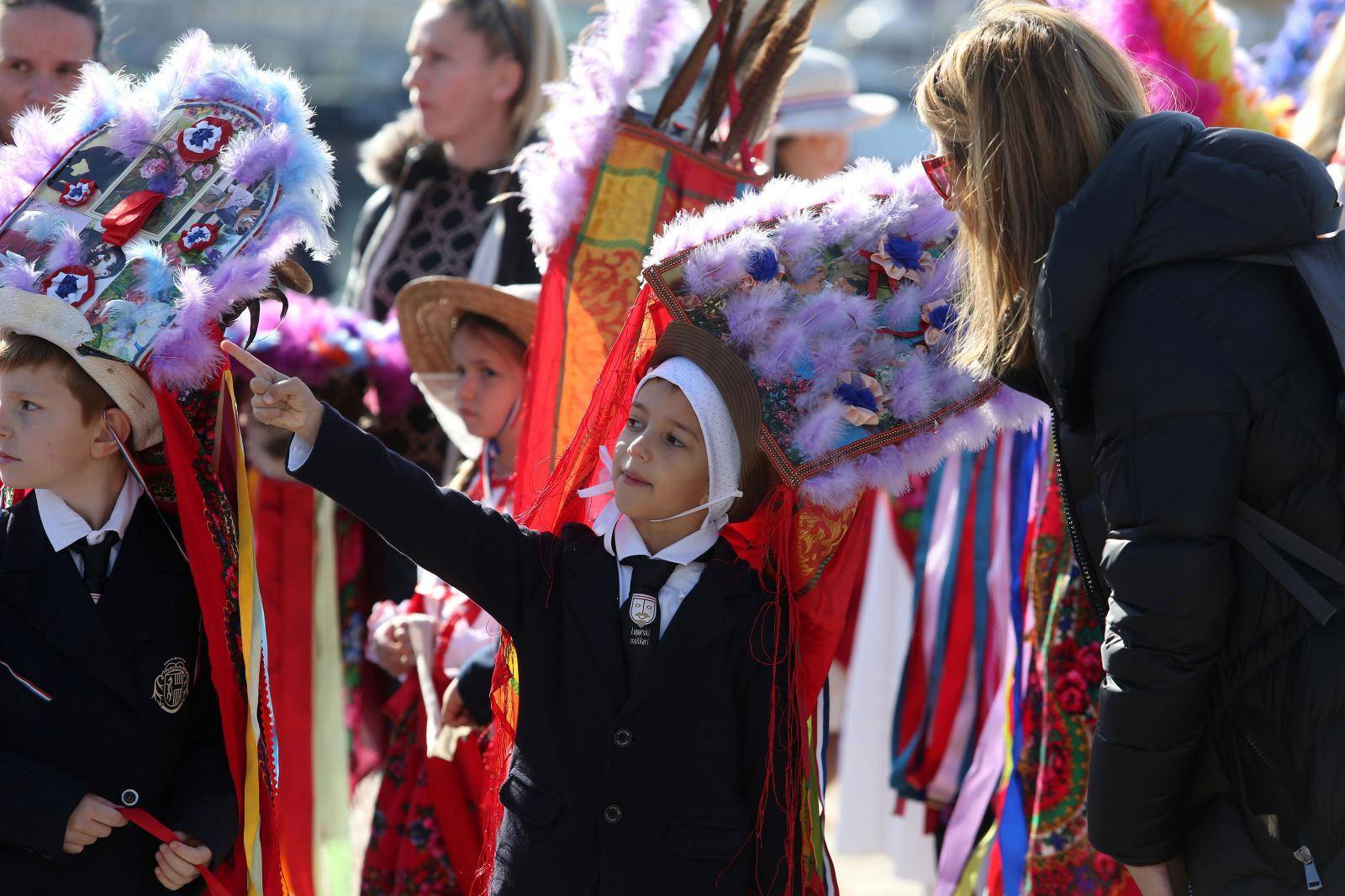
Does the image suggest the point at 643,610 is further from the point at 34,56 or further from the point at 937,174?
the point at 34,56

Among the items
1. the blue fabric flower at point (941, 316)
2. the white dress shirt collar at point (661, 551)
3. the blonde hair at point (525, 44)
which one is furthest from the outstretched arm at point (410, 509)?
the blonde hair at point (525, 44)

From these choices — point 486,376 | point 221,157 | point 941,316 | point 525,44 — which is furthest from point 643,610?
point 525,44

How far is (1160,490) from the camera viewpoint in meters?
2.18

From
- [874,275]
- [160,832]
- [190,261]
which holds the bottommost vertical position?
[160,832]

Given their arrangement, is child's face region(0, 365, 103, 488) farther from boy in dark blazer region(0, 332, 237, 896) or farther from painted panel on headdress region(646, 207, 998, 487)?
painted panel on headdress region(646, 207, 998, 487)

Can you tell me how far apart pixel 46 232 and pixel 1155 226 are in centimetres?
188

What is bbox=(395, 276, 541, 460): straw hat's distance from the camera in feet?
13.3

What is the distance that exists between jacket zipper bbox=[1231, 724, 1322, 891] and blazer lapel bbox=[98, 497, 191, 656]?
1810mm

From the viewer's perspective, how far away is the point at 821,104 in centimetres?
577

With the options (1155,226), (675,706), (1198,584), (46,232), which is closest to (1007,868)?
(675,706)

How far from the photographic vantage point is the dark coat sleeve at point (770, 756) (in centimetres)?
265

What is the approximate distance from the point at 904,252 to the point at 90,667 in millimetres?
1637

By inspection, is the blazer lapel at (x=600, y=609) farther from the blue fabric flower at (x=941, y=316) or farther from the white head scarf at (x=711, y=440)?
the blue fabric flower at (x=941, y=316)

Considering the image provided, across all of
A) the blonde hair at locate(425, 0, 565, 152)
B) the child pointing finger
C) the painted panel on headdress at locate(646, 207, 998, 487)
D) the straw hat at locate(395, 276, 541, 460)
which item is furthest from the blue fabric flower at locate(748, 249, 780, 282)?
the blonde hair at locate(425, 0, 565, 152)
